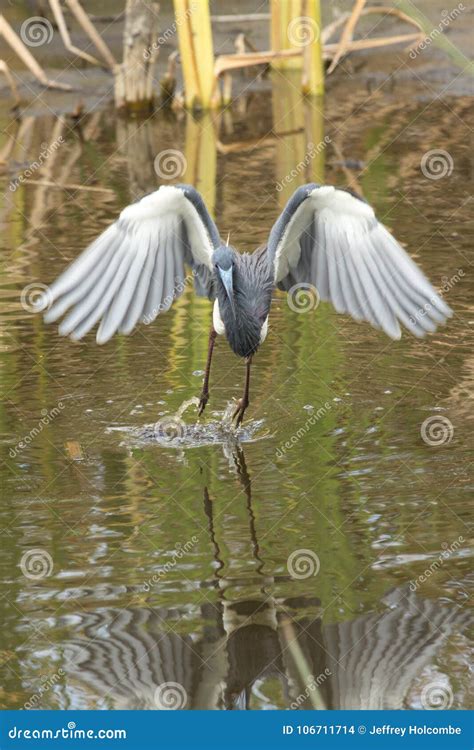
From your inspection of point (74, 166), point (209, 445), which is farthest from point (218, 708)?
point (74, 166)

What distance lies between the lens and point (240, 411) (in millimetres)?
6781

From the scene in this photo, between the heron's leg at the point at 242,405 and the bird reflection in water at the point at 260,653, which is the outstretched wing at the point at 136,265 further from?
the bird reflection in water at the point at 260,653

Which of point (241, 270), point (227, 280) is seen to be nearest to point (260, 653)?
point (227, 280)

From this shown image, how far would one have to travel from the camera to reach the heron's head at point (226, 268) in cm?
661

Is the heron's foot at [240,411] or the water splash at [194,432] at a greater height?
the heron's foot at [240,411]

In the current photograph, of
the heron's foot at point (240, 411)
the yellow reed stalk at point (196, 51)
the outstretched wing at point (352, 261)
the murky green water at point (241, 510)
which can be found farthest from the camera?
the yellow reed stalk at point (196, 51)

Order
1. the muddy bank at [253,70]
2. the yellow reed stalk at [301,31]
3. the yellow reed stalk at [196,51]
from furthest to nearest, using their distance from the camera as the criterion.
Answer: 1. the muddy bank at [253,70]
2. the yellow reed stalk at [301,31]
3. the yellow reed stalk at [196,51]

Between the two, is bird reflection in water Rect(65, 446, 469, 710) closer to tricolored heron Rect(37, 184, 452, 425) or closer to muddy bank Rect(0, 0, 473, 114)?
tricolored heron Rect(37, 184, 452, 425)

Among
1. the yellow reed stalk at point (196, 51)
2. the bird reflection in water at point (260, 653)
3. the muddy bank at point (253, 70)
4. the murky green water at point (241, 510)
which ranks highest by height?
the muddy bank at point (253, 70)

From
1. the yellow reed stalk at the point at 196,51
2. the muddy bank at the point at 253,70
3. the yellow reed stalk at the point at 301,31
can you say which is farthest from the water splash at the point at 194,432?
the muddy bank at the point at 253,70

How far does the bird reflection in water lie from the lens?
4.50 meters

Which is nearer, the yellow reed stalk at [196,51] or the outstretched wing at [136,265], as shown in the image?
the outstretched wing at [136,265]

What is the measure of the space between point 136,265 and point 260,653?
7.96ft

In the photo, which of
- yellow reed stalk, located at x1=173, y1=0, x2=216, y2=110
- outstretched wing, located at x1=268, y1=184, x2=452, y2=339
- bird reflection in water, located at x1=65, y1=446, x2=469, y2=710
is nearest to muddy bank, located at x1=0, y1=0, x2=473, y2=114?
yellow reed stalk, located at x1=173, y1=0, x2=216, y2=110
